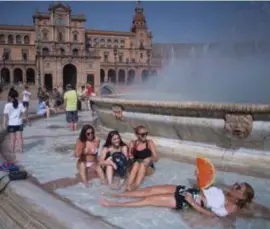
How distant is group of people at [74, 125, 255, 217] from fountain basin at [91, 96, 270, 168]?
85 centimetres

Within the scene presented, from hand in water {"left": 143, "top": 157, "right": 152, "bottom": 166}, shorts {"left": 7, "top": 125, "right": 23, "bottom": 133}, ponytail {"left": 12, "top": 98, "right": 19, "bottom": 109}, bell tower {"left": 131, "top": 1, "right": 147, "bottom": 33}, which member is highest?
bell tower {"left": 131, "top": 1, "right": 147, "bottom": 33}

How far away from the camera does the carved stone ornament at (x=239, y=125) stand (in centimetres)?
Answer: 467

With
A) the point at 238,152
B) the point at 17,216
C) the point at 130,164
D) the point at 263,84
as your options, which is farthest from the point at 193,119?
the point at 263,84

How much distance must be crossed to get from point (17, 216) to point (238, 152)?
10.1 ft

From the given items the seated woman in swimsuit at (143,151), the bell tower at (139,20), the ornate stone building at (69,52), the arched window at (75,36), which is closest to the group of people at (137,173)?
the seated woman in swimsuit at (143,151)

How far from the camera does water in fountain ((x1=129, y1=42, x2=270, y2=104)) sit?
9.48 m

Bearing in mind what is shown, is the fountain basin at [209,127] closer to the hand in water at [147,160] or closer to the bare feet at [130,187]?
the hand in water at [147,160]

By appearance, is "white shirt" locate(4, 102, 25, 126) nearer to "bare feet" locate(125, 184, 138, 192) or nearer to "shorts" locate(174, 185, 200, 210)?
"bare feet" locate(125, 184, 138, 192)

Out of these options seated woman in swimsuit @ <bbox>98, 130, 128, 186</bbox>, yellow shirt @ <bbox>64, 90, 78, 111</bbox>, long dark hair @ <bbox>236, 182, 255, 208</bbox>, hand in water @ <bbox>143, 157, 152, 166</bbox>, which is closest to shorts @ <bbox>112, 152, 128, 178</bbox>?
seated woman in swimsuit @ <bbox>98, 130, 128, 186</bbox>

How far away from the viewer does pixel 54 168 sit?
5.17 meters

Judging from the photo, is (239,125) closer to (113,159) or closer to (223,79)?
(113,159)

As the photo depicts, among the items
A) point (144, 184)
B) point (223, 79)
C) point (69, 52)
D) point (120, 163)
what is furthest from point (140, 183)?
point (69, 52)

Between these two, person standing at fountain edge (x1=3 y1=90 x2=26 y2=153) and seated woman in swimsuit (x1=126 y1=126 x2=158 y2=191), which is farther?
person standing at fountain edge (x1=3 y1=90 x2=26 y2=153)

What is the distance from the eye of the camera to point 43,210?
318 cm
